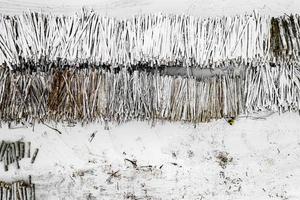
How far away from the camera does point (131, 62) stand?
562 centimetres

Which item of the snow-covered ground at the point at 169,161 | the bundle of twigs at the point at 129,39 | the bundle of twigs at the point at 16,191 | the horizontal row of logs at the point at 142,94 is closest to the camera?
the bundle of twigs at the point at 129,39

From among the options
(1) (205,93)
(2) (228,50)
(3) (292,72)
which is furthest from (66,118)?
(3) (292,72)

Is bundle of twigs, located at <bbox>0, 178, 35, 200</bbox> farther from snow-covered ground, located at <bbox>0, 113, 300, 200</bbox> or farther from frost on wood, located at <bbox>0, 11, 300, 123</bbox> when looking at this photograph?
frost on wood, located at <bbox>0, 11, 300, 123</bbox>

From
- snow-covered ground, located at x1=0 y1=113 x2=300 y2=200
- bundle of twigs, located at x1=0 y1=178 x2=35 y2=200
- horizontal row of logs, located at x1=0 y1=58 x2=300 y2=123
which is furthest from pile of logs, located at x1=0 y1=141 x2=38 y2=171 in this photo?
horizontal row of logs, located at x1=0 y1=58 x2=300 y2=123

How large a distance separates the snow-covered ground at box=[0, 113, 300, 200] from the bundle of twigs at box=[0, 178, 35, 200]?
0.16 meters

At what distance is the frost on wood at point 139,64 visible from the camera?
219 inches

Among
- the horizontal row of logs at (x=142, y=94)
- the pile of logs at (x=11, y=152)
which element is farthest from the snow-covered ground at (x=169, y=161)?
the horizontal row of logs at (x=142, y=94)

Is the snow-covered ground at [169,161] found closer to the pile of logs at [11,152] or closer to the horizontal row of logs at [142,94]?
the pile of logs at [11,152]

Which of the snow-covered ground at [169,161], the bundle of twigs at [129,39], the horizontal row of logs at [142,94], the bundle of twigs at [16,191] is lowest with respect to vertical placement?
the bundle of twigs at [16,191]

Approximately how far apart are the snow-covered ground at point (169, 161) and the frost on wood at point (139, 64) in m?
0.33

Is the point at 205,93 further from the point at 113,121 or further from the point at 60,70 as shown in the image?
the point at 60,70

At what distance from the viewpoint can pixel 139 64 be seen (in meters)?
5.73

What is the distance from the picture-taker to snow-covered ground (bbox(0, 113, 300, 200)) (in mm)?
6086

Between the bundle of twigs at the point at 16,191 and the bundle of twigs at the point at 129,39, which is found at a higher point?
the bundle of twigs at the point at 129,39
